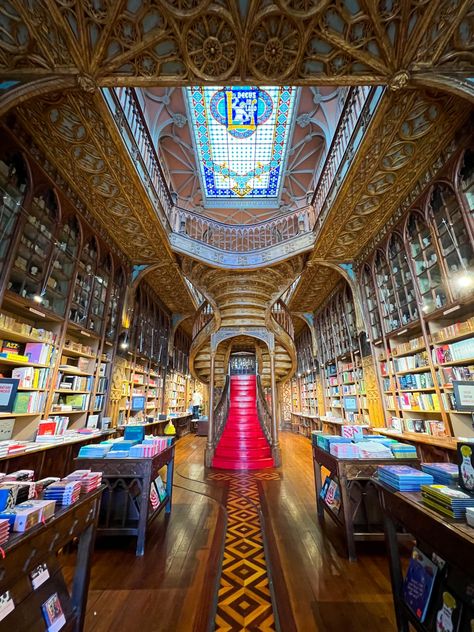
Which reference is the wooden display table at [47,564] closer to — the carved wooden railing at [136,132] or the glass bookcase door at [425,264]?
the carved wooden railing at [136,132]

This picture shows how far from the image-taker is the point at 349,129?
4.14m

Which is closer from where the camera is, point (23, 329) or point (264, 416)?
point (23, 329)

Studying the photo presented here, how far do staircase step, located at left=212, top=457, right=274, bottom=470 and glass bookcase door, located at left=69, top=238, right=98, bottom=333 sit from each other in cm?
371

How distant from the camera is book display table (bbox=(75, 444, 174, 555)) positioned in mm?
2422

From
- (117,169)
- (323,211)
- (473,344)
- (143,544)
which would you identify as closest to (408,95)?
(323,211)

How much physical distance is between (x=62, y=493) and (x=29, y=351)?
284cm

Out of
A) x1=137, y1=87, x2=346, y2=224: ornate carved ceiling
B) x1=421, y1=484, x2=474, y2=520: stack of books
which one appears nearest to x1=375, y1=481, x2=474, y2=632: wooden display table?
x1=421, y1=484, x2=474, y2=520: stack of books

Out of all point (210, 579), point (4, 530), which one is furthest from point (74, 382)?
point (4, 530)

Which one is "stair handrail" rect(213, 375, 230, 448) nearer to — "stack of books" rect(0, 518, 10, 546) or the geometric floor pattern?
the geometric floor pattern

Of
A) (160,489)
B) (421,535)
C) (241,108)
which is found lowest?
(160,489)

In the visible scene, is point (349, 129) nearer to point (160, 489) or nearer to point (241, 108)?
point (241, 108)

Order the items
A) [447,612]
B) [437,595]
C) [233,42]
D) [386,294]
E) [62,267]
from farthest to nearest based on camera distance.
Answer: [386,294], [62,267], [233,42], [437,595], [447,612]

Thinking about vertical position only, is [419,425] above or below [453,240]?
below

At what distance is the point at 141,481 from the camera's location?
8.24 feet
